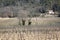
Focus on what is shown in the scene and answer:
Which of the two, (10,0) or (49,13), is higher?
(10,0)

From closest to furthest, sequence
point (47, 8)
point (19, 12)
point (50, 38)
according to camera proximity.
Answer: point (50, 38), point (19, 12), point (47, 8)

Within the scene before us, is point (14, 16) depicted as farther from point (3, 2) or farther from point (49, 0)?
point (49, 0)

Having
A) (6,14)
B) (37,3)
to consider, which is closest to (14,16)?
(6,14)

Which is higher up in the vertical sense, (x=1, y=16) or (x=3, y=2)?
(x=3, y=2)

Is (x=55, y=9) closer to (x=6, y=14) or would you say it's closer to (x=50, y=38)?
(x=6, y=14)

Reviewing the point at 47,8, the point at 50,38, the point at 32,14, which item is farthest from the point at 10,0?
the point at 50,38

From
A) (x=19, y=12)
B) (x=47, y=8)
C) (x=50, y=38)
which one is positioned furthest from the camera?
(x=47, y=8)

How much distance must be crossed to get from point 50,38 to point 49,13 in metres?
10.6

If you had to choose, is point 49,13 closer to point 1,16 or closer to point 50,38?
point 1,16

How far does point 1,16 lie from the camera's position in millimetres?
16969

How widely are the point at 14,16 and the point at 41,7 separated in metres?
2.43

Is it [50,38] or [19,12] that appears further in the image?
[19,12]

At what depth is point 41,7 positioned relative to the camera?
17844 millimetres

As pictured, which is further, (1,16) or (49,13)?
(49,13)
